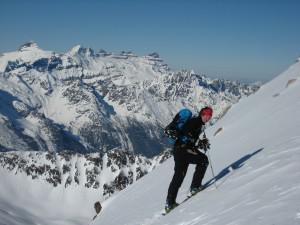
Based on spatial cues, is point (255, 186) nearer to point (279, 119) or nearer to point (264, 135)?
point (264, 135)

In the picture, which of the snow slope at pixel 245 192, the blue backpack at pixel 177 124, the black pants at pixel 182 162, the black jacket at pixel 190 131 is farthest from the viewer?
the black pants at pixel 182 162

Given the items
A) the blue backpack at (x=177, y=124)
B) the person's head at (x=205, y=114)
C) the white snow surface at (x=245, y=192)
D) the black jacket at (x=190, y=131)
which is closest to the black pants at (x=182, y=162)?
the black jacket at (x=190, y=131)

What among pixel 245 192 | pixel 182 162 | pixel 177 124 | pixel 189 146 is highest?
pixel 177 124

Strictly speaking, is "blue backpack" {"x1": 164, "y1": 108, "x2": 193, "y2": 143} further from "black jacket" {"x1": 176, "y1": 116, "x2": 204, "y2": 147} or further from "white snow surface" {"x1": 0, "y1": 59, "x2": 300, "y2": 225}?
"white snow surface" {"x1": 0, "y1": 59, "x2": 300, "y2": 225}

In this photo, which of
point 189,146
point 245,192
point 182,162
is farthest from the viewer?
point 182,162

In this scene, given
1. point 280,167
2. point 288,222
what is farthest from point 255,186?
point 288,222

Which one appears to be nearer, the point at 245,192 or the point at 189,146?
the point at 245,192

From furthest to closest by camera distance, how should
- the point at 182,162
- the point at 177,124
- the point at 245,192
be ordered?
the point at 182,162, the point at 177,124, the point at 245,192

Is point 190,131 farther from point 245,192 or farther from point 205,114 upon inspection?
point 245,192

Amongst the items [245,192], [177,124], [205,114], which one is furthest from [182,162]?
[245,192]

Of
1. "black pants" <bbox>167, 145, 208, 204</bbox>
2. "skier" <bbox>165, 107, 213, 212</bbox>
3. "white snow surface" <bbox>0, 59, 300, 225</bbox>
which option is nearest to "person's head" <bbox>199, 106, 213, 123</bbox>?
"skier" <bbox>165, 107, 213, 212</bbox>

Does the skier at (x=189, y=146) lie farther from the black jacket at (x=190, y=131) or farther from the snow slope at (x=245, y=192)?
the snow slope at (x=245, y=192)

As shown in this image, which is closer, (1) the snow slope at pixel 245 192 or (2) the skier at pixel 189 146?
(1) the snow slope at pixel 245 192

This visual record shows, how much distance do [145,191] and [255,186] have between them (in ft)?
42.6
